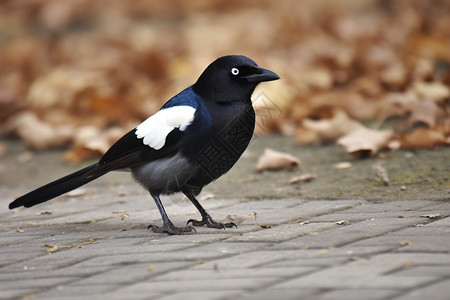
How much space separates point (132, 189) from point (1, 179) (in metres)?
1.38

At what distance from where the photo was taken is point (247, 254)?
3180 millimetres

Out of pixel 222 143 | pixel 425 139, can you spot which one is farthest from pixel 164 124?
pixel 425 139

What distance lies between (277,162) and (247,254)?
2.30 meters

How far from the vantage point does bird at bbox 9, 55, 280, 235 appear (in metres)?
4.00

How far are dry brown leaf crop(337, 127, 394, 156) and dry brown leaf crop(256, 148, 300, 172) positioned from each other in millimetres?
341

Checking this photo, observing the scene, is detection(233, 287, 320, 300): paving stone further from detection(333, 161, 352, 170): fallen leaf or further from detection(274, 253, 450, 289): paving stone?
detection(333, 161, 352, 170): fallen leaf

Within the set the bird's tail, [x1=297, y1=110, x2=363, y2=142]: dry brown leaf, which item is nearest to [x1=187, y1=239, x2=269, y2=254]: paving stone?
the bird's tail

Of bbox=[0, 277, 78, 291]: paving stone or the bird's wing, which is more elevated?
the bird's wing

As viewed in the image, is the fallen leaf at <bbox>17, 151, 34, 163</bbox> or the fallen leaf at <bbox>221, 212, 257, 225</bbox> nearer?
the fallen leaf at <bbox>221, 212, 257, 225</bbox>

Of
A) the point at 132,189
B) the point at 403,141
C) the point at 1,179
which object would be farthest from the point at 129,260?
the point at 1,179

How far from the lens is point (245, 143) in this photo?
4078 mm

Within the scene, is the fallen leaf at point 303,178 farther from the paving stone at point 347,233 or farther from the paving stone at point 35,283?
the paving stone at point 35,283

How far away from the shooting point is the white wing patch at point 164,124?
4.05m

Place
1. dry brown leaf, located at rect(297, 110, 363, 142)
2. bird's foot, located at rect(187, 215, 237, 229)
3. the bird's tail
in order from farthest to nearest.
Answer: dry brown leaf, located at rect(297, 110, 363, 142)
the bird's tail
bird's foot, located at rect(187, 215, 237, 229)
